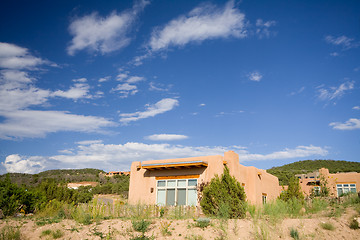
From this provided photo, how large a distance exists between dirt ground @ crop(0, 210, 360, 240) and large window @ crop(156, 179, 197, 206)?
20.0ft

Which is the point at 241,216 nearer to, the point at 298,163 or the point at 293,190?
the point at 293,190

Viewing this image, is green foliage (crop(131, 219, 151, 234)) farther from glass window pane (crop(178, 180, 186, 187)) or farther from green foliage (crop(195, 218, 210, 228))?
glass window pane (crop(178, 180, 186, 187))

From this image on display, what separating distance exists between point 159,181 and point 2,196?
834 centimetres

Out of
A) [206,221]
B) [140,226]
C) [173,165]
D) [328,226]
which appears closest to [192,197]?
[173,165]

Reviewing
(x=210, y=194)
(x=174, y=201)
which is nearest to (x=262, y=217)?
(x=210, y=194)

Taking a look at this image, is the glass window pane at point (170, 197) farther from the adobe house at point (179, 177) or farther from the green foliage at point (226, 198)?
the green foliage at point (226, 198)

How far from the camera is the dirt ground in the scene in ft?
28.2

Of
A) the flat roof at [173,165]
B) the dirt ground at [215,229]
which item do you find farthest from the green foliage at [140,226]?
the flat roof at [173,165]

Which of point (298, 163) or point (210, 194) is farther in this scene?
point (298, 163)

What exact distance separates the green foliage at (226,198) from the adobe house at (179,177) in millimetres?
2734

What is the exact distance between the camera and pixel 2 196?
13.2m

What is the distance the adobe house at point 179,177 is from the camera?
16297 millimetres

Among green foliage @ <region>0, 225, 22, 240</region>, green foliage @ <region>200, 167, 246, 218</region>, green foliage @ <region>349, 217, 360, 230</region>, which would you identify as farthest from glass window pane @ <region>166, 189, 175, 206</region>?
green foliage @ <region>349, 217, 360, 230</region>

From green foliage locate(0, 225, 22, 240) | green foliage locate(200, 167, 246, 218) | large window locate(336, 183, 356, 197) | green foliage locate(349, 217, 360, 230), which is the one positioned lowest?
green foliage locate(0, 225, 22, 240)
